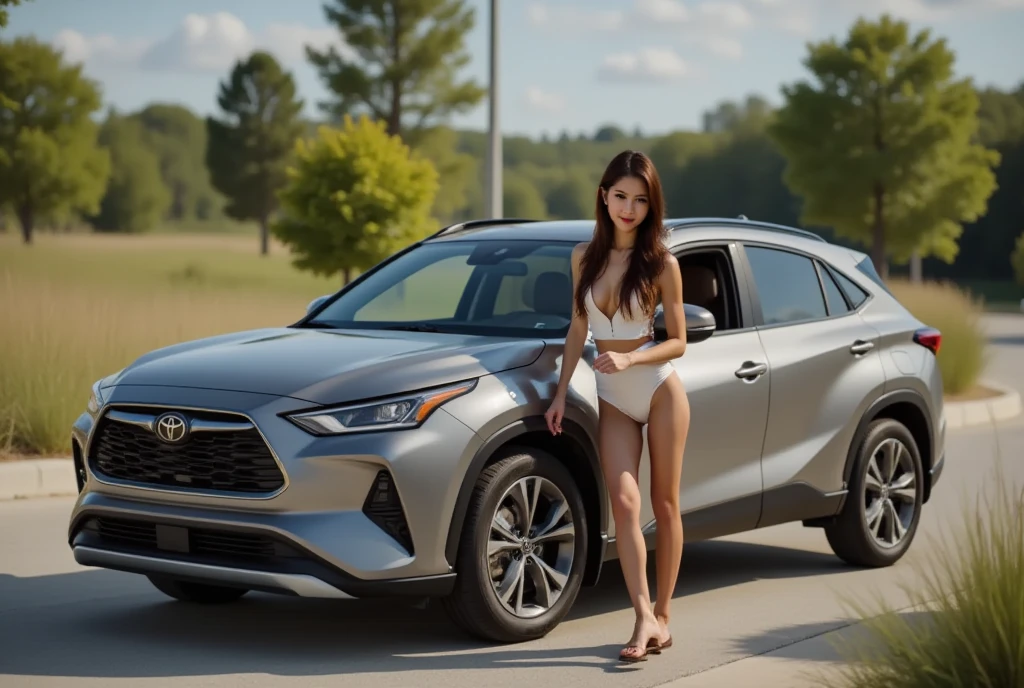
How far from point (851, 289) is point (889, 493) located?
1.10m

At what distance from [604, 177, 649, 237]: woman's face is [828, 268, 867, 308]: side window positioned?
103 inches

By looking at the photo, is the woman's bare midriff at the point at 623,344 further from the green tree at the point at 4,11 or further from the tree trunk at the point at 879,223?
the tree trunk at the point at 879,223

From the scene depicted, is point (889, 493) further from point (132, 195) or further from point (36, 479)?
Result: point (132, 195)

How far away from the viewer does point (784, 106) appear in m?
44.5

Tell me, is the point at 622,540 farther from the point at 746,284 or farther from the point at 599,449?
the point at 746,284

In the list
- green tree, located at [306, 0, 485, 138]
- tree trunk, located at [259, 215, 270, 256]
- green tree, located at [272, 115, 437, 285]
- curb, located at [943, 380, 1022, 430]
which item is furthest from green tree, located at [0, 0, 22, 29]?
tree trunk, located at [259, 215, 270, 256]

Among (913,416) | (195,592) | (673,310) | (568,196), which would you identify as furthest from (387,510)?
(568,196)

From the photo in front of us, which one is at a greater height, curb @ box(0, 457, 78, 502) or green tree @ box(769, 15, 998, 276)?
green tree @ box(769, 15, 998, 276)

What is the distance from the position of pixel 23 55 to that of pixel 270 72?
22.0 meters

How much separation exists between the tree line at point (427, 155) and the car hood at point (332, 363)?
10.4 meters

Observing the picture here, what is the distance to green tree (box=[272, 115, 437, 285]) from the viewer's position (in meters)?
36.7

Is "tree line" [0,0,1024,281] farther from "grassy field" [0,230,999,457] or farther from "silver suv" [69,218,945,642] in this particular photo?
"silver suv" [69,218,945,642]

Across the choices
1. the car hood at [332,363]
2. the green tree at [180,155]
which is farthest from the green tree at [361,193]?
the green tree at [180,155]

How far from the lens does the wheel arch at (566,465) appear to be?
19.1 feet
